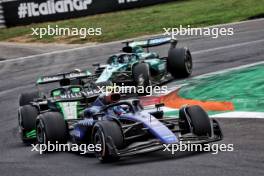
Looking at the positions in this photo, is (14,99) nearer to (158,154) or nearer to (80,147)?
(80,147)

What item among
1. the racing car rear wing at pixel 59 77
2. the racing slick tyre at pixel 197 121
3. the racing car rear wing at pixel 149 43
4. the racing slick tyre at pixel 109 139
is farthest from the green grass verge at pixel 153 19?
the racing slick tyre at pixel 109 139

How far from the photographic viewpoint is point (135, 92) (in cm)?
1630

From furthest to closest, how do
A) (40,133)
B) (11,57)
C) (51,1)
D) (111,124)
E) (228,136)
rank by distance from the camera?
(51,1)
(11,57)
(40,133)
(228,136)
(111,124)

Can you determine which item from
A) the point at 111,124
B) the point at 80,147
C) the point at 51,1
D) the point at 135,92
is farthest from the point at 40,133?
the point at 51,1

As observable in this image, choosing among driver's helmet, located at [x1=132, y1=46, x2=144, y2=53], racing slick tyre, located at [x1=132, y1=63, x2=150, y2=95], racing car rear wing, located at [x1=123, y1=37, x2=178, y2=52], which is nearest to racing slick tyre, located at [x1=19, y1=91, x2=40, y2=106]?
racing slick tyre, located at [x1=132, y1=63, x2=150, y2=95]

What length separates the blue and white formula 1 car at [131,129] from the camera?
9891 millimetres

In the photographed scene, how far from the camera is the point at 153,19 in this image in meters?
31.7

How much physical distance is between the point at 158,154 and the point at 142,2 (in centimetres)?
2558

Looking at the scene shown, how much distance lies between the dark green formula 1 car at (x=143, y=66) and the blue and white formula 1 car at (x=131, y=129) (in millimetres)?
4879

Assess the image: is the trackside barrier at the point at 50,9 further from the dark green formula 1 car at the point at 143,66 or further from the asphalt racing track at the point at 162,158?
the dark green formula 1 car at the point at 143,66

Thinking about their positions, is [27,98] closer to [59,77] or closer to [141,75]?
[59,77]

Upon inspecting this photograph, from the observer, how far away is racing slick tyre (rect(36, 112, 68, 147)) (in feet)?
37.7

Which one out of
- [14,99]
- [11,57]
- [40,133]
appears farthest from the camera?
[11,57]

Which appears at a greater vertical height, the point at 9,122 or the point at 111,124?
the point at 111,124
